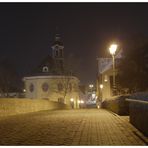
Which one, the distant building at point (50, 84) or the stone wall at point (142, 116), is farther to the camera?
the distant building at point (50, 84)

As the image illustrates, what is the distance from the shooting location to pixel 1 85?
252 ft

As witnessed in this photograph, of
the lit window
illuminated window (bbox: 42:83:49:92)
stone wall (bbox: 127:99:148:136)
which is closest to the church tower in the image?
illuminated window (bbox: 42:83:49:92)

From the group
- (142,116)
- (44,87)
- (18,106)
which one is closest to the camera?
(142,116)

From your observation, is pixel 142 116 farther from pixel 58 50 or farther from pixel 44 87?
pixel 58 50

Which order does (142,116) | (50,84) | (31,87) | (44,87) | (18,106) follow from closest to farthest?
(142,116)
(18,106)
(50,84)
(44,87)
(31,87)

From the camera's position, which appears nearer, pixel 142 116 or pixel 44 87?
pixel 142 116

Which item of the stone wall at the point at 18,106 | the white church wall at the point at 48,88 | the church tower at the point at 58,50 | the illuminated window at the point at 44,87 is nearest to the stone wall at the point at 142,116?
the stone wall at the point at 18,106

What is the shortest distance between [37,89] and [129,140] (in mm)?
79993

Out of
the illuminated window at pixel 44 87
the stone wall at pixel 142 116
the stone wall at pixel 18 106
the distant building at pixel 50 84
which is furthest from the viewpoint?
the illuminated window at pixel 44 87

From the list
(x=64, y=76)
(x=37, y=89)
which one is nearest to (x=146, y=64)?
(x=64, y=76)

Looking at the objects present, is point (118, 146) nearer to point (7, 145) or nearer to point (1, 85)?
point (7, 145)

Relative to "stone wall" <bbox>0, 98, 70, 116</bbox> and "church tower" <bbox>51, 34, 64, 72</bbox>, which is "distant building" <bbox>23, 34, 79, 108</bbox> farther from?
"stone wall" <bbox>0, 98, 70, 116</bbox>

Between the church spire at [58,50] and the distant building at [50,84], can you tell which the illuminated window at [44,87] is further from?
the church spire at [58,50]

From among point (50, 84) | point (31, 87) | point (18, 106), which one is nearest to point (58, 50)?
point (50, 84)
